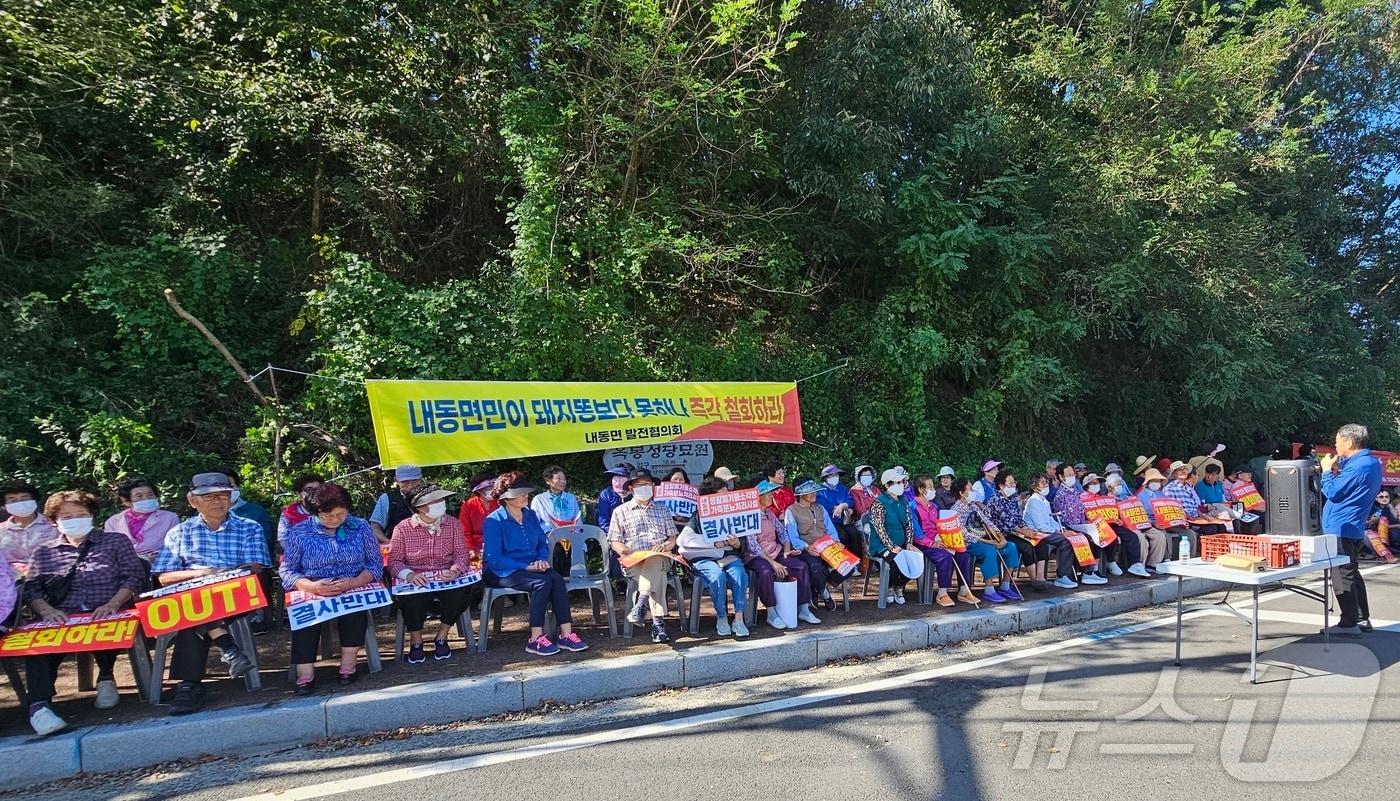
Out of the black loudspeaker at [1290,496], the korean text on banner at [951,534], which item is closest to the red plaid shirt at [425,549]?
the korean text on banner at [951,534]

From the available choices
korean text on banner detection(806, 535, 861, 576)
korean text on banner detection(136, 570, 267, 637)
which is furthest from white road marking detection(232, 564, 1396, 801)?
korean text on banner detection(136, 570, 267, 637)

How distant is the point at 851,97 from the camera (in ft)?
35.6

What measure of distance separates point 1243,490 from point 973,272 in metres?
5.20

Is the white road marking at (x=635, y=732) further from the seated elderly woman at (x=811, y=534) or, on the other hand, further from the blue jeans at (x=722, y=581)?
the seated elderly woman at (x=811, y=534)

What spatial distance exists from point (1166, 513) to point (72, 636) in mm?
11042

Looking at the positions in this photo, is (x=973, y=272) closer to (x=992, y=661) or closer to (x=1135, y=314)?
(x=1135, y=314)

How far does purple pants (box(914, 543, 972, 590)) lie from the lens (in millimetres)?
7473

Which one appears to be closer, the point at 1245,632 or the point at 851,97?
the point at 1245,632

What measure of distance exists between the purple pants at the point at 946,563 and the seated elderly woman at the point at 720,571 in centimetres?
214

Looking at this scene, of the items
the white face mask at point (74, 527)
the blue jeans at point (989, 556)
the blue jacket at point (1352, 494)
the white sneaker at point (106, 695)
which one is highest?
the white face mask at point (74, 527)

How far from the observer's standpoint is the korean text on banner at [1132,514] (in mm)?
9055

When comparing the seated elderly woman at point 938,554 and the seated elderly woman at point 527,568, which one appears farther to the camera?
the seated elderly woman at point 938,554

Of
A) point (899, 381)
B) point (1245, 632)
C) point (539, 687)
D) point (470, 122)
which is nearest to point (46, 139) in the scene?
point (470, 122)

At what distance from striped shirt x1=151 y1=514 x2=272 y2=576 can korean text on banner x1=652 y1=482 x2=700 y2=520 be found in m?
3.31
